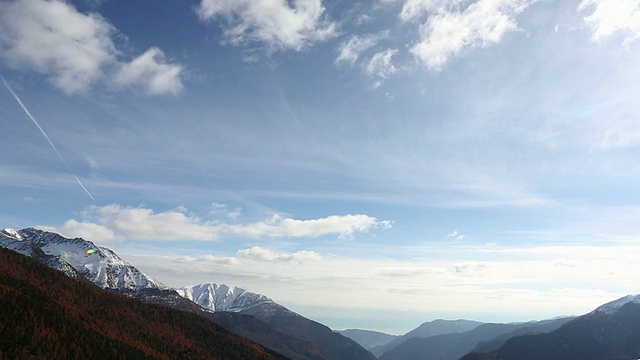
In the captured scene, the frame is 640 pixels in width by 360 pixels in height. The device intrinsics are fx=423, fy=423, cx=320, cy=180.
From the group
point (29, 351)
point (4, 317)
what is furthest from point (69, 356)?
point (4, 317)

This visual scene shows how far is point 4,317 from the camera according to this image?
193750 millimetres

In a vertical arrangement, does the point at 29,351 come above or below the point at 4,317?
below

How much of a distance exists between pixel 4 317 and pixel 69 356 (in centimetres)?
3510

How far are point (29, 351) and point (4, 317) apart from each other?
2411cm

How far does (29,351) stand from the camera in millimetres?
183375

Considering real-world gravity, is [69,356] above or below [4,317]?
below

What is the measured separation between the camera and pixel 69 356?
632 ft

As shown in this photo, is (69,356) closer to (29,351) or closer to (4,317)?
(29,351)

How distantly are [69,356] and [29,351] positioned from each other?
16.2 m
